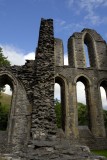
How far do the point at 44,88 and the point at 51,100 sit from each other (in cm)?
53

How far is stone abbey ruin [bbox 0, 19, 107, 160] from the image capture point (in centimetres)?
540

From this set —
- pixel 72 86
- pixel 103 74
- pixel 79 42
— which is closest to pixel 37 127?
pixel 72 86

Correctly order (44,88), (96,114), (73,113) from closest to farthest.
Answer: (44,88) < (73,113) < (96,114)

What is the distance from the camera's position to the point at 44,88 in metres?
7.04

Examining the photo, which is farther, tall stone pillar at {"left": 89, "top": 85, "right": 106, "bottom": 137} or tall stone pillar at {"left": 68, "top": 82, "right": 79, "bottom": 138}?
tall stone pillar at {"left": 89, "top": 85, "right": 106, "bottom": 137}

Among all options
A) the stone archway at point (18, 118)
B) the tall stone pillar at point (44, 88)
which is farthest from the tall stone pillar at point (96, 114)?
the tall stone pillar at point (44, 88)

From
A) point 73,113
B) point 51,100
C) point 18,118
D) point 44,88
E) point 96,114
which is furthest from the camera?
point 96,114

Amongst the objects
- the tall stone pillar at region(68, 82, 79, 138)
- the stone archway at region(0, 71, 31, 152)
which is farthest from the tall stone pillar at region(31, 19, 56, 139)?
the tall stone pillar at region(68, 82, 79, 138)

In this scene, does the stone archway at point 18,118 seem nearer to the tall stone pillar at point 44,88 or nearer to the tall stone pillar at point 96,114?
the tall stone pillar at point 44,88

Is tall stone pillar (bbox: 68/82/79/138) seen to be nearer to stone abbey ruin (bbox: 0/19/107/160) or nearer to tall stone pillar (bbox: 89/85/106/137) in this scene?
stone abbey ruin (bbox: 0/19/107/160)

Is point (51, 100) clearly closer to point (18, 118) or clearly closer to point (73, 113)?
point (18, 118)

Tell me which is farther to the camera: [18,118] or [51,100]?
[18,118]

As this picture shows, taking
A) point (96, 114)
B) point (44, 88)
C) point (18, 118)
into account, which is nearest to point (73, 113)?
point (96, 114)

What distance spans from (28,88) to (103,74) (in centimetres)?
747
